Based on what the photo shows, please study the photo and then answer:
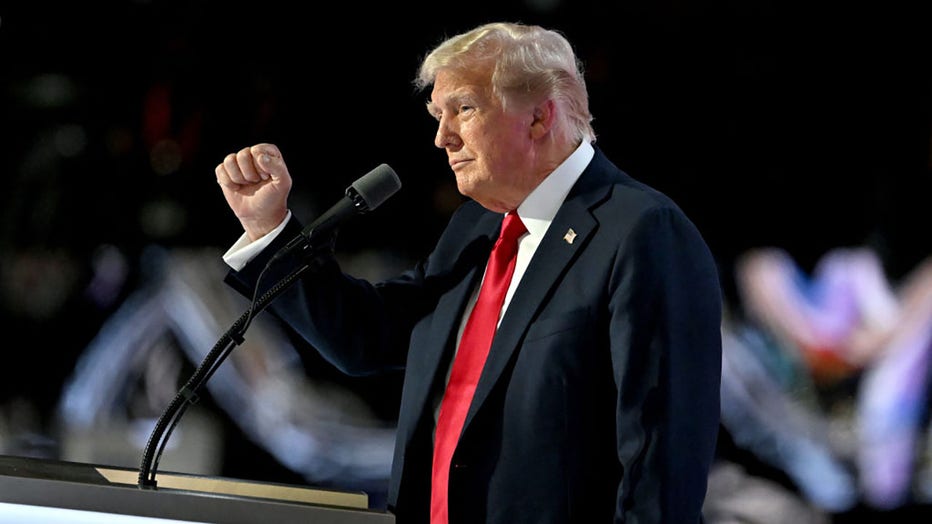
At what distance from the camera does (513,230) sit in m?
1.75

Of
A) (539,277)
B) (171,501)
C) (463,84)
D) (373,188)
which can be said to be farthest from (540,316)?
(171,501)

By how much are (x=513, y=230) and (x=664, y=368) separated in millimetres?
373

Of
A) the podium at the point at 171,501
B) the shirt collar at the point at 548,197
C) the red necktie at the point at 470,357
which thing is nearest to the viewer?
the podium at the point at 171,501

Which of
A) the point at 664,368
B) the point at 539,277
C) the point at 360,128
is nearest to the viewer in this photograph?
the point at 664,368

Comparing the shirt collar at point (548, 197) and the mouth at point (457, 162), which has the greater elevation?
the mouth at point (457, 162)

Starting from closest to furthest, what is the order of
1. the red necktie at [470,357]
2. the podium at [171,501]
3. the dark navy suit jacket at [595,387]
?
the podium at [171,501]
the dark navy suit jacket at [595,387]
the red necktie at [470,357]

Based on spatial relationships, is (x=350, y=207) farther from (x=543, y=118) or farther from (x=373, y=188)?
(x=543, y=118)

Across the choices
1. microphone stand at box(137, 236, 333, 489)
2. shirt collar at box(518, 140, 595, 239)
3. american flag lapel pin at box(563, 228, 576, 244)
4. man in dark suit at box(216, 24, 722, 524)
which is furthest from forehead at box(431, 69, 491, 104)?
microphone stand at box(137, 236, 333, 489)

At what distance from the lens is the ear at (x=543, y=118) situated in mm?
1763

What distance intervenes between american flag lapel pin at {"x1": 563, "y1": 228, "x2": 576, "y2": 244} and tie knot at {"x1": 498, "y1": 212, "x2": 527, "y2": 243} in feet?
0.39

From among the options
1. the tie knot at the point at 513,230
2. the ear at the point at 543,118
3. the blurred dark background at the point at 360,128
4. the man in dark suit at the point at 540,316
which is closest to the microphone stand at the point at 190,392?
the man in dark suit at the point at 540,316

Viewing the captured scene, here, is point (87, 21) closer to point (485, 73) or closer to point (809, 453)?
point (485, 73)

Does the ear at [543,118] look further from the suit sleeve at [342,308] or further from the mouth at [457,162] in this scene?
the suit sleeve at [342,308]

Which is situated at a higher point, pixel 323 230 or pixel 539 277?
pixel 323 230
